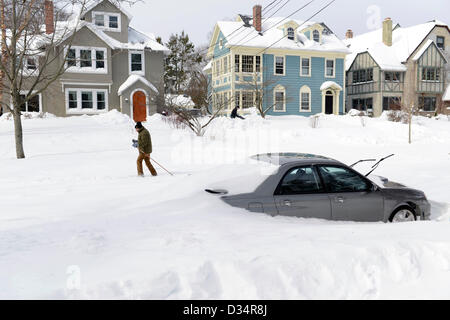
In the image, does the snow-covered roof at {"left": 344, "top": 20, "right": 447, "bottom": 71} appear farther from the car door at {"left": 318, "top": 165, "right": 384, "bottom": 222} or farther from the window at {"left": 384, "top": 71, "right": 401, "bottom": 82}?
the car door at {"left": 318, "top": 165, "right": 384, "bottom": 222}

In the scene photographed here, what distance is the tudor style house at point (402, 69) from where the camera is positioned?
A: 4222cm

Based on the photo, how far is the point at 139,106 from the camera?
34.1m

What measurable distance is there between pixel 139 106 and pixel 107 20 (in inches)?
288

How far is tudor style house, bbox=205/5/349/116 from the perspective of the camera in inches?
1414

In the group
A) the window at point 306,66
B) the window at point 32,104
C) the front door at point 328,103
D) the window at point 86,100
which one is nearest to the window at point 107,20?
the window at point 86,100

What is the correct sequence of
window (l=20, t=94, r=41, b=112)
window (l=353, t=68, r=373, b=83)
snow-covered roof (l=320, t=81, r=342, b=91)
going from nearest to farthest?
window (l=20, t=94, r=41, b=112) < snow-covered roof (l=320, t=81, r=342, b=91) < window (l=353, t=68, r=373, b=83)

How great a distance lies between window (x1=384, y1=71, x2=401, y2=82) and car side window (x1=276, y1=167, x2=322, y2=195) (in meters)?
40.1

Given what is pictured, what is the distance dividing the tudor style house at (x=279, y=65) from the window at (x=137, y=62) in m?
6.69

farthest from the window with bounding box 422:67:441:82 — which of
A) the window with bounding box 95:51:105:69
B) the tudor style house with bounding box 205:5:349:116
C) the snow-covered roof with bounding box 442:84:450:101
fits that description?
the window with bounding box 95:51:105:69

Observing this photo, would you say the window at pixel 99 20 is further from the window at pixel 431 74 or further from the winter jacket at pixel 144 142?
the window at pixel 431 74

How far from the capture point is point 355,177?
663 cm

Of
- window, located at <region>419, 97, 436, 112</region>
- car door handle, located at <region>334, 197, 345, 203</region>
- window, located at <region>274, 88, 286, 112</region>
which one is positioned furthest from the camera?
window, located at <region>419, 97, 436, 112</region>
